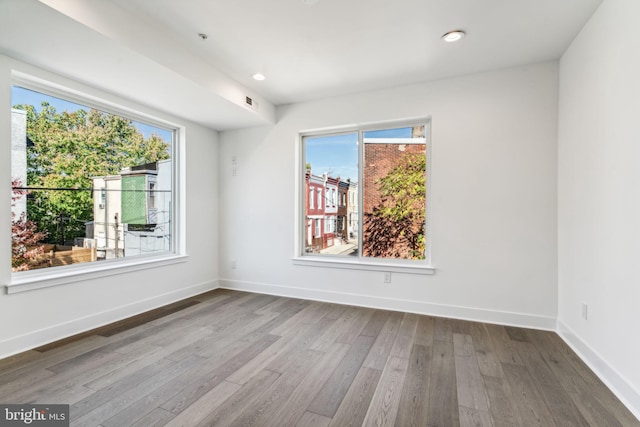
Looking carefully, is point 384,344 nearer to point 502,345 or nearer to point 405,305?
point 405,305

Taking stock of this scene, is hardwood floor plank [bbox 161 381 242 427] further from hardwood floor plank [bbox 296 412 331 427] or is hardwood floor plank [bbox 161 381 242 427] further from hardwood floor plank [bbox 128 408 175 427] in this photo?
hardwood floor plank [bbox 296 412 331 427]

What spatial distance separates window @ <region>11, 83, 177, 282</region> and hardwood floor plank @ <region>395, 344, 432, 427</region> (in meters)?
3.22

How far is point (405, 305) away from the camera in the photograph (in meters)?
3.36

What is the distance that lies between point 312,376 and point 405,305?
1.69 meters

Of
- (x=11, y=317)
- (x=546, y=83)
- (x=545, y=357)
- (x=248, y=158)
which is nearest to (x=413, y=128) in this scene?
(x=546, y=83)

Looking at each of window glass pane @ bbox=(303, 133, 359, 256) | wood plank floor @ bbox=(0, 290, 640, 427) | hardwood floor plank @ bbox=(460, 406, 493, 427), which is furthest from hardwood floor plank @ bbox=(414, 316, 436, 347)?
window glass pane @ bbox=(303, 133, 359, 256)

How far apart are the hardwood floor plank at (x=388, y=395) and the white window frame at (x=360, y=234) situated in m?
1.28

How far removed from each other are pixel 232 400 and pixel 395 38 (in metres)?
3.00

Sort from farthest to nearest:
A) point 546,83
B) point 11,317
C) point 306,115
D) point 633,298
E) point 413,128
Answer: point 306,115
point 413,128
point 546,83
point 11,317
point 633,298

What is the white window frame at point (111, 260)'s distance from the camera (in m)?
2.43

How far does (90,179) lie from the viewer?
2957 millimetres

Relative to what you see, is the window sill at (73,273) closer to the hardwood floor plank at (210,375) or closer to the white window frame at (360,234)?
the hardwood floor plank at (210,375)

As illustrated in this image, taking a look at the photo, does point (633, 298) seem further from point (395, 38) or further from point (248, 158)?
point (248, 158)

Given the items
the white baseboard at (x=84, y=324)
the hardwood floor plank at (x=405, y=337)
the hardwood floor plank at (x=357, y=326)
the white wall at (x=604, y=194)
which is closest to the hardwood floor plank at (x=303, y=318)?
the hardwood floor plank at (x=357, y=326)
